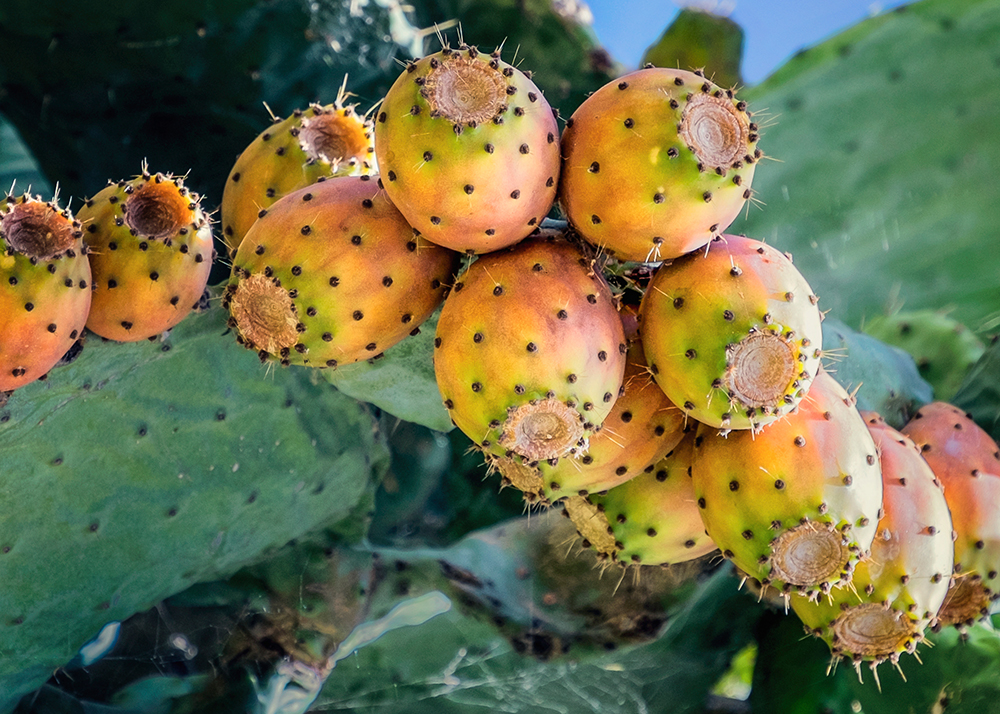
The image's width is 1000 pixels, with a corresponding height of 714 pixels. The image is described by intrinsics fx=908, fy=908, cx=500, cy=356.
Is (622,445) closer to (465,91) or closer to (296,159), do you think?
(465,91)

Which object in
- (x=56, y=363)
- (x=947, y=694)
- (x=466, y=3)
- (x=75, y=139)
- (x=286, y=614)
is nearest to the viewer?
(x=56, y=363)

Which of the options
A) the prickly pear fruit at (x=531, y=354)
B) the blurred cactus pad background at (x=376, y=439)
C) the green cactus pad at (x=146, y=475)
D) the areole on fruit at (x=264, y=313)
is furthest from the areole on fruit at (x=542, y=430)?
the green cactus pad at (x=146, y=475)

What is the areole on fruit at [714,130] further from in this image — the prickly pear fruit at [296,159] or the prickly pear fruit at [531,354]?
the prickly pear fruit at [296,159]

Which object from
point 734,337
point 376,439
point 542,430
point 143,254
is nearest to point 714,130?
point 734,337

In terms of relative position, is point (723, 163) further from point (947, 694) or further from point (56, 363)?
point (947, 694)

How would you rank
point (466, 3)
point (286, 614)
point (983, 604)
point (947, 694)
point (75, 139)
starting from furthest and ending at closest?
point (466, 3) → point (75, 139) → point (286, 614) → point (947, 694) → point (983, 604)

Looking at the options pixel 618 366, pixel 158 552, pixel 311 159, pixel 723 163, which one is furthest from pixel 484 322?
pixel 158 552

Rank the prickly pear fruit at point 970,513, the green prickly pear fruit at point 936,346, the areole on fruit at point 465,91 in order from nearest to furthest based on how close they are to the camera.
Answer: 1. the areole on fruit at point 465,91
2. the prickly pear fruit at point 970,513
3. the green prickly pear fruit at point 936,346
